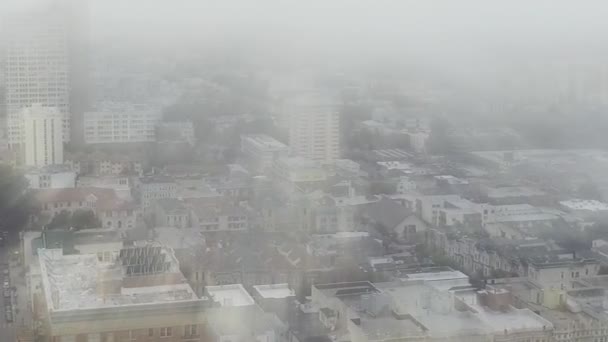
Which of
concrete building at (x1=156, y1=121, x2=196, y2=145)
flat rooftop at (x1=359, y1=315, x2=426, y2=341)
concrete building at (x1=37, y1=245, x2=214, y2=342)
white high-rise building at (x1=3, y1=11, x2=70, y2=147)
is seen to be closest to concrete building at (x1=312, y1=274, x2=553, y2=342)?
flat rooftop at (x1=359, y1=315, x2=426, y2=341)

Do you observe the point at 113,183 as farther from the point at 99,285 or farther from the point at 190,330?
the point at 190,330

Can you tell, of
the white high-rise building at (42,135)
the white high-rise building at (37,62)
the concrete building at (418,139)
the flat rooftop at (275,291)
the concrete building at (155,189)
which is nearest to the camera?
the flat rooftop at (275,291)

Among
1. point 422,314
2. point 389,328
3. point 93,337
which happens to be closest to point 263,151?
point 422,314

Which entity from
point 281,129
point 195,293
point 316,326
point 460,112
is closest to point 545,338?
point 316,326

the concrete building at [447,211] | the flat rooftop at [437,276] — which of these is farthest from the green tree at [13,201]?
the concrete building at [447,211]

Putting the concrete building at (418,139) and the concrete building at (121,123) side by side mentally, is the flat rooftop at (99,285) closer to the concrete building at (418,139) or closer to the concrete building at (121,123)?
the concrete building at (121,123)
